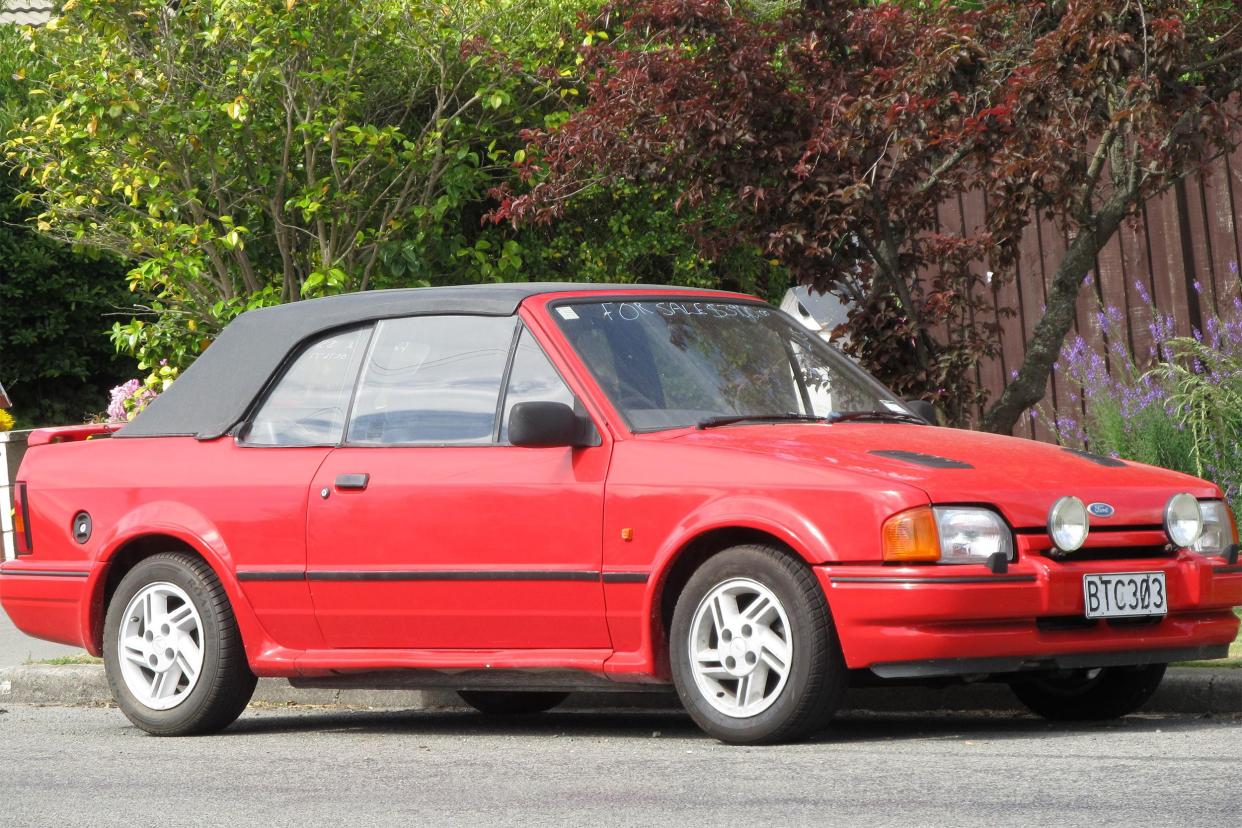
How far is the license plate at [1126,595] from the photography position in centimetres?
607

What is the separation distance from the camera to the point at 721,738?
627 centimetres

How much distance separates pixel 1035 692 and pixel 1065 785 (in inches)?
71.7

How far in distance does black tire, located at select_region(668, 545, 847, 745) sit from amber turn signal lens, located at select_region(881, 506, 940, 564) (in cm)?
30

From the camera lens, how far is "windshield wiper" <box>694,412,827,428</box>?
22.0ft

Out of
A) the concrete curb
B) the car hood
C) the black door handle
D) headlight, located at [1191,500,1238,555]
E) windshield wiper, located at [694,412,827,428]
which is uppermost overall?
windshield wiper, located at [694,412,827,428]

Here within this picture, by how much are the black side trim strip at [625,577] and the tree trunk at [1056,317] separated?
3.35 m

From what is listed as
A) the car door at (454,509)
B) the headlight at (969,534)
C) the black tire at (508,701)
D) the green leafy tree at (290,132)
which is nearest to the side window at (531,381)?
the car door at (454,509)

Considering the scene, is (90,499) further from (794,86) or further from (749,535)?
(794,86)

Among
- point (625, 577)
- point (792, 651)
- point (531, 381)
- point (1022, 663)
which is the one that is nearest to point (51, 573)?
point (531, 381)

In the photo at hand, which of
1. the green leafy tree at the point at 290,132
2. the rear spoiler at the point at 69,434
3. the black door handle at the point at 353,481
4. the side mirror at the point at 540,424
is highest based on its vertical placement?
the green leafy tree at the point at 290,132

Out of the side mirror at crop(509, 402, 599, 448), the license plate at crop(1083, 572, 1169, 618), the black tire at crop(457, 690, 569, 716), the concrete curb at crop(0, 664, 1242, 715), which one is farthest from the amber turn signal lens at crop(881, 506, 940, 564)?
the black tire at crop(457, 690, 569, 716)

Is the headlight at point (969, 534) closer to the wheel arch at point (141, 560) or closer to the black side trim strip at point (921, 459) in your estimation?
the black side trim strip at point (921, 459)

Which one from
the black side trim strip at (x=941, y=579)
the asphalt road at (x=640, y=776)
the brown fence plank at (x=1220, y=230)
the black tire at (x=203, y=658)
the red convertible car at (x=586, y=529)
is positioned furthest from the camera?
the brown fence plank at (x=1220, y=230)

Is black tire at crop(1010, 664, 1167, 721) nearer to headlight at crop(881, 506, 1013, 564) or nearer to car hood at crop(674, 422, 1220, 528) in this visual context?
car hood at crop(674, 422, 1220, 528)
